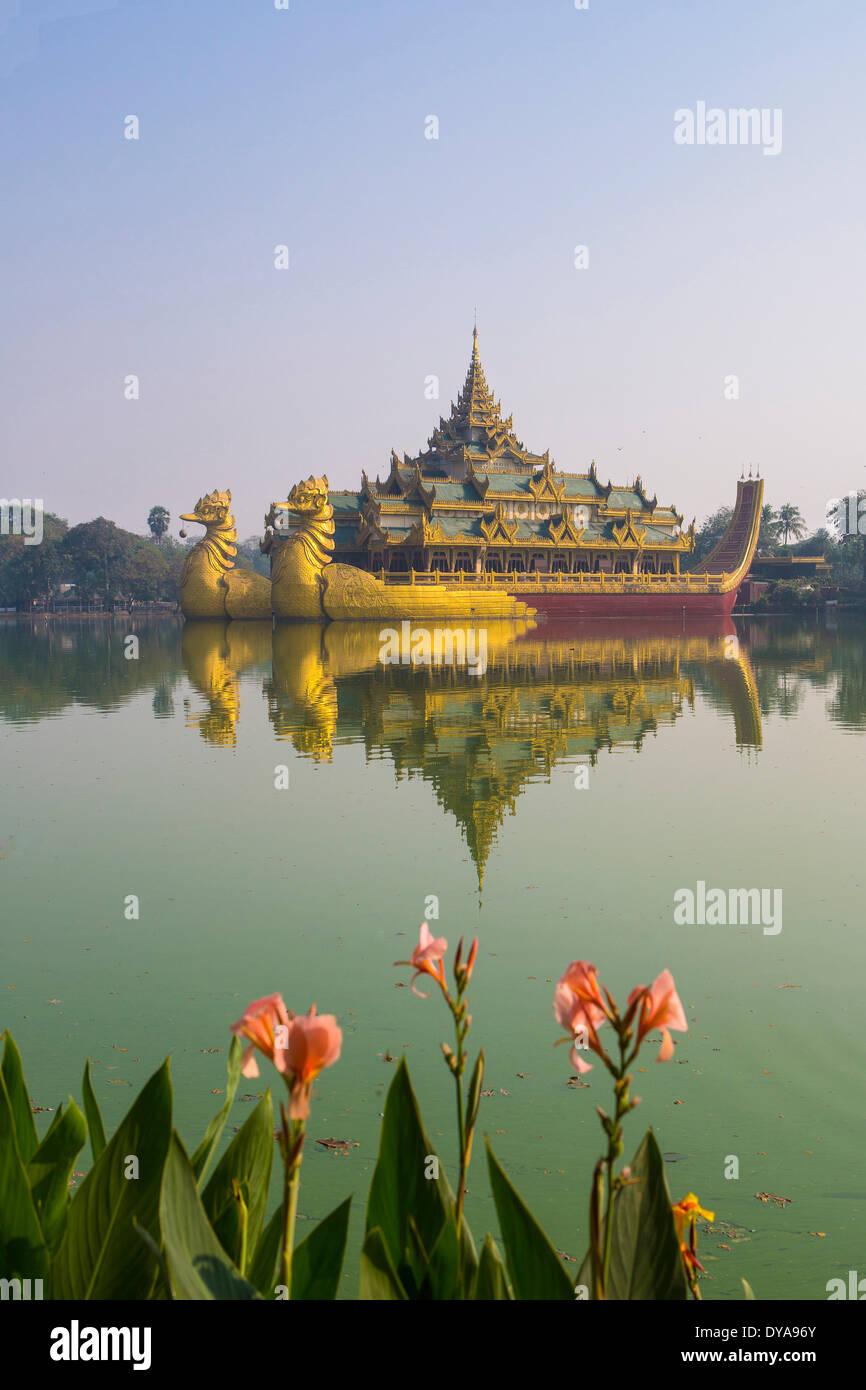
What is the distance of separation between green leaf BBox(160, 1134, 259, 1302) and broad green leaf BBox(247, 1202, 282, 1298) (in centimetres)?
56

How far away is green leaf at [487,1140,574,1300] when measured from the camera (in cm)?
183

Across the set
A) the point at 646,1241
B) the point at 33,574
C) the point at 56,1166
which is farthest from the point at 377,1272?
the point at 33,574

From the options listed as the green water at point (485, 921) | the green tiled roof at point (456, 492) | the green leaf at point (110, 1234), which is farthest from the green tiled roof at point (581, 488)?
the green leaf at point (110, 1234)

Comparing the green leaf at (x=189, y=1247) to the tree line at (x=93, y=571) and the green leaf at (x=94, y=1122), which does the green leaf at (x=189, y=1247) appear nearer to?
the green leaf at (x=94, y=1122)

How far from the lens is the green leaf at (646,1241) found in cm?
182

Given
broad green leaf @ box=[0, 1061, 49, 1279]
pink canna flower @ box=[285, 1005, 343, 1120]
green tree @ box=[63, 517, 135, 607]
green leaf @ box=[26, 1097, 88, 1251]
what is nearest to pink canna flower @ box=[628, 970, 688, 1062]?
pink canna flower @ box=[285, 1005, 343, 1120]

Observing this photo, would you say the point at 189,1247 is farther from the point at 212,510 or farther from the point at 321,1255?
the point at 212,510

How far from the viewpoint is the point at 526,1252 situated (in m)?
1.86

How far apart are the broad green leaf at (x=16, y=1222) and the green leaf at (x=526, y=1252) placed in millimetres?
926

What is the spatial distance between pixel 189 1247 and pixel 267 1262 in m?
0.65

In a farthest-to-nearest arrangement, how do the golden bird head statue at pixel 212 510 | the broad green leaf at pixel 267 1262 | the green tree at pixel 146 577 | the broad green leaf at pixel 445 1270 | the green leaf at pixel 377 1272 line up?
the green tree at pixel 146 577
the golden bird head statue at pixel 212 510
the broad green leaf at pixel 267 1262
the broad green leaf at pixel 445 1270
the green leaf at pixel 377 1272

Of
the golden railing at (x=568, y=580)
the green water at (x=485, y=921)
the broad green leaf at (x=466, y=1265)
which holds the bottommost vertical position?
the green water at (x=485, y=921)

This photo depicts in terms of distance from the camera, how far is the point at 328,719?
16.3m
